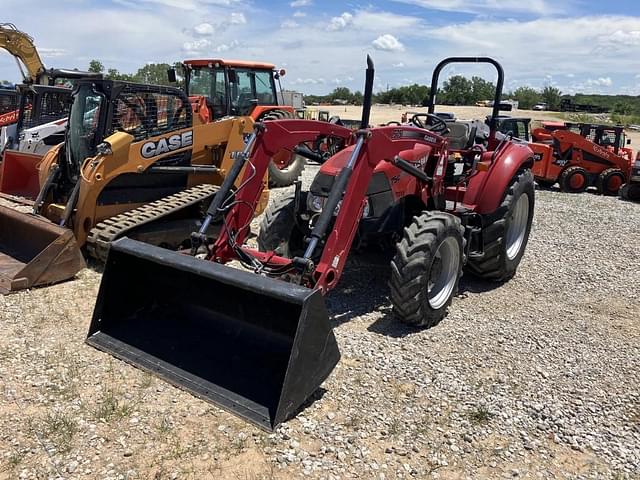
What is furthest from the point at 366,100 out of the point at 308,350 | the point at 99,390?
the point at 99,390

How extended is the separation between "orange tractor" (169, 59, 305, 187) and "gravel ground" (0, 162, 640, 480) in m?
6.18

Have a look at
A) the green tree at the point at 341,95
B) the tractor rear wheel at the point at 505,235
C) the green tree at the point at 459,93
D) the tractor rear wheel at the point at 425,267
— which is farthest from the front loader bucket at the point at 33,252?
the green tree at the point at 341,95

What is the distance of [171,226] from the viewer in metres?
6.85

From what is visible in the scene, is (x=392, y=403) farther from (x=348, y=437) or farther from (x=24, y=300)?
(x=24, y=300)

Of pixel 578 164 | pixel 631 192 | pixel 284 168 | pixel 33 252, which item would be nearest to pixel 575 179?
pixel 578 164

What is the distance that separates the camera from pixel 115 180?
6504mm

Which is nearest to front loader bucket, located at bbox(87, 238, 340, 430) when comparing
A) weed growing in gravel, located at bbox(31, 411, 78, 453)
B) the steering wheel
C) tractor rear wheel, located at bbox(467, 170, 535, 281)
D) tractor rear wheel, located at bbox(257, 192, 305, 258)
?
weed growing in gravel, located at bbox(31, 411, 78, 453)

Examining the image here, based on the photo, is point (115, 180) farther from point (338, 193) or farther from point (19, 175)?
point (338, 193)

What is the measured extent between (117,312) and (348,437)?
2057 mm

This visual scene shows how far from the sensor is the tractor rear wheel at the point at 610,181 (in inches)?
562

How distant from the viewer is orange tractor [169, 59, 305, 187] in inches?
438

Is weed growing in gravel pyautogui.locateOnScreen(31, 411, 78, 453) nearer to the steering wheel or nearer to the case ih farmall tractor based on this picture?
the case ih farmall tractor

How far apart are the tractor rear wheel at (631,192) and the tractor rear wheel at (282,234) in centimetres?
1092

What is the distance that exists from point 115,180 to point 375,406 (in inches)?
164
